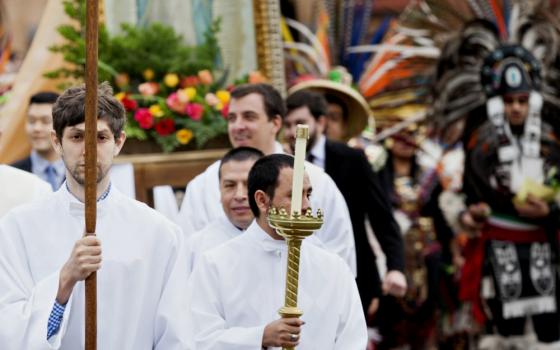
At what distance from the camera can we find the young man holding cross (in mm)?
6117

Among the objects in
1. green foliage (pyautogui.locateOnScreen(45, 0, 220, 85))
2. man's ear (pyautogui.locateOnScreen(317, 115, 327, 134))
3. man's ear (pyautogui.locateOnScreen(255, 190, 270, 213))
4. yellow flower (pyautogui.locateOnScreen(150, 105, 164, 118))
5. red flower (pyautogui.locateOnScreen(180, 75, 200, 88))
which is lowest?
man's ear (pyautogui.locateOnScreen(317, 115, 327, 134))

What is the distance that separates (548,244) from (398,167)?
88.9 inches

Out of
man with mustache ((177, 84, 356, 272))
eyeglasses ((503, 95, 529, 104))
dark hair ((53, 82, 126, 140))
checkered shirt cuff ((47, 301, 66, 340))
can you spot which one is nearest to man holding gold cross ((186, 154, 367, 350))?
checkered shirt cuff ((47, 301, 66, 340))

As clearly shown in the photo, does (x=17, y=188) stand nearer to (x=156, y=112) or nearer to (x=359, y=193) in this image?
(x=156, y=112)

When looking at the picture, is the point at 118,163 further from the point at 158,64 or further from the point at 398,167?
the point at 398,167

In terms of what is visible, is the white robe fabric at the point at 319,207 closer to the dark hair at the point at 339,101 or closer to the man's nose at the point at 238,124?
the man's nose at the point at 238,124

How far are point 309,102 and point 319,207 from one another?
1.77 metres

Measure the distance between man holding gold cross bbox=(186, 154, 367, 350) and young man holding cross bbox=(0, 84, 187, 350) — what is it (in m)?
0.22

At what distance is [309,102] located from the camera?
9.73 metres

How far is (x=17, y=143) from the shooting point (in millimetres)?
10508

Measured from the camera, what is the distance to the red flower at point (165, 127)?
1005 centimetres

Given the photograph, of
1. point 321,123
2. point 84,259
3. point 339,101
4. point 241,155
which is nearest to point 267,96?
point 241,155

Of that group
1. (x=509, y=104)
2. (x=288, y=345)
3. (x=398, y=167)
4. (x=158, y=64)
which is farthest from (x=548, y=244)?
(x=288, y=345)

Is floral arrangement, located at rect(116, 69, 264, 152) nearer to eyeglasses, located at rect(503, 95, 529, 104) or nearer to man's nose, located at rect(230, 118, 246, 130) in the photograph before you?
man's nose, located at rect(230, 118, 246, 130)
